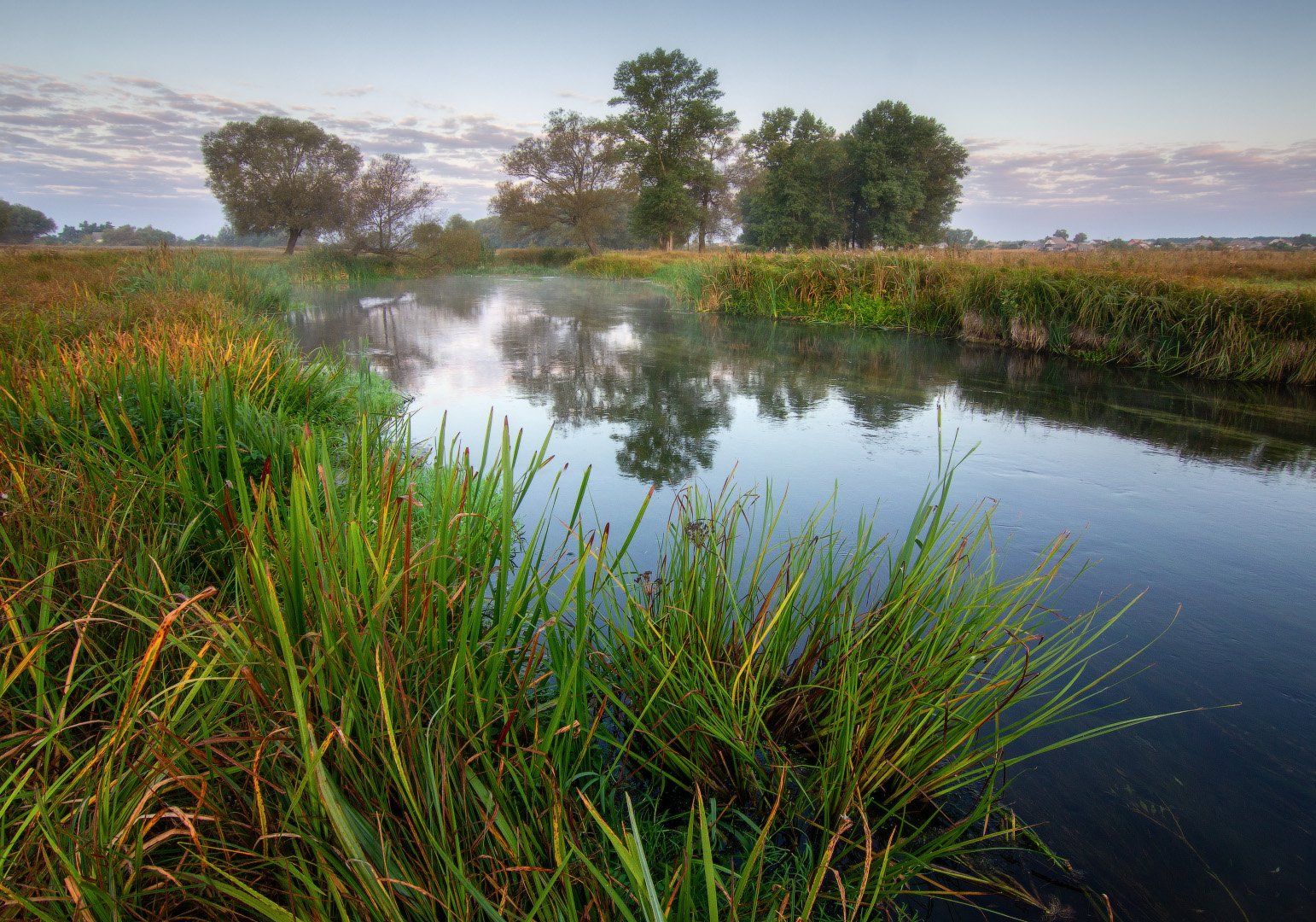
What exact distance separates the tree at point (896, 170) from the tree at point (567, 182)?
41.1 feet

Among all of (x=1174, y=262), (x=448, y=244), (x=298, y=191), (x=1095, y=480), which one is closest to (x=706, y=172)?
(x=448, y=244)

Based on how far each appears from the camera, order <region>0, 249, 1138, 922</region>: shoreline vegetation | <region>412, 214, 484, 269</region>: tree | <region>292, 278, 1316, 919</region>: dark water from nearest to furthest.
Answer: <region>0, 249, 1138, 922</region>: shoreline vegetation, <region>292, 278, 1316, 919</region>: dark water, <region>412, 214, 484, 269</region>: tree

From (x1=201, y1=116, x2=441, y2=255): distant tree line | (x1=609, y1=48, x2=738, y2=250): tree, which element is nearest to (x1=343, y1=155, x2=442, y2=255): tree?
(x1=201, y1=116, x2=441, y2=255): distant tree line

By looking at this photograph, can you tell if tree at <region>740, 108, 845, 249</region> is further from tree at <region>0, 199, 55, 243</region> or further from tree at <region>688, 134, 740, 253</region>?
tree at <region>0, 199, 55, 243</region>

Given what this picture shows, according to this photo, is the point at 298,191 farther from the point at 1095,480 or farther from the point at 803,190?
the point at 1095,480

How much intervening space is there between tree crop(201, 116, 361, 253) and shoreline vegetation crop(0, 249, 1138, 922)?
1182 inches

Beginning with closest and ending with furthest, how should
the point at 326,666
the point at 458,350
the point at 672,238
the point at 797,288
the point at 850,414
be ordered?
the point at 326,666
the point at 850,414
the point at 458,350
the point at 797,288
the point at 672,238

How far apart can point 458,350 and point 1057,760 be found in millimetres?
8445

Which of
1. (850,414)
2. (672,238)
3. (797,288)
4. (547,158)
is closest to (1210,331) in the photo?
(850,414)

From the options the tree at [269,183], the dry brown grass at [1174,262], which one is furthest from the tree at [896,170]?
the tree at [269,183]

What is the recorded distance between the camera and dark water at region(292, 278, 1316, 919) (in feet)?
5.67

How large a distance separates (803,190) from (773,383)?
3187cm

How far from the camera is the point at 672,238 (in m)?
37.1

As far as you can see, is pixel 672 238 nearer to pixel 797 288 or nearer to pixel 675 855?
pixel 797 288
